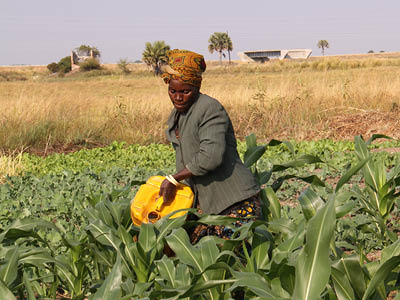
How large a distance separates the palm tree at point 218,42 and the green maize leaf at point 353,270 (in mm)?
88958

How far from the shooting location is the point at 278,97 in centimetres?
1150

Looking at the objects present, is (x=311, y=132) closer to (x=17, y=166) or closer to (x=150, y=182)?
(x=17, y=166)

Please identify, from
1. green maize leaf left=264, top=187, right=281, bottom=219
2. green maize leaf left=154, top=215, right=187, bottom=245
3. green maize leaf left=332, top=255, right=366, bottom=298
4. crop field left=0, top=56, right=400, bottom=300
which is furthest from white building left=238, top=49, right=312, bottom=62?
green maize leaf left=332, top=255, right=366, bottom=298

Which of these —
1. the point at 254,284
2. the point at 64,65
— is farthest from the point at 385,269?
the point at 64,65

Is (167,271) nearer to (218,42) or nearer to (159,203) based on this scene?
(159,203)

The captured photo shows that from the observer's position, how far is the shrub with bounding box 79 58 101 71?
2472 inches

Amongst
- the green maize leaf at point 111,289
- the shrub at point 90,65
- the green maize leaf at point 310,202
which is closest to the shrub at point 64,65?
the shrub at point 90,65

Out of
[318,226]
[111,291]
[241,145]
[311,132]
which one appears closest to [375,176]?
[318,226]

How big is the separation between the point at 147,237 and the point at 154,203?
1.04 ft

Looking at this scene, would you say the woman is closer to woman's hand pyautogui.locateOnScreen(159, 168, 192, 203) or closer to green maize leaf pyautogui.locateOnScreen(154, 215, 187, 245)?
woman's hand pyautogui.locateOnScreen(159, 168, 192, 203)

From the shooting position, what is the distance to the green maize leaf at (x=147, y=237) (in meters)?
2.57

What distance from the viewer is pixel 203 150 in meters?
2.69

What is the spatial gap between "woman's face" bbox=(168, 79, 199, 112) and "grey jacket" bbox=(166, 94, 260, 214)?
40 mm

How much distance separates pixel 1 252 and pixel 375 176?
2.45m
